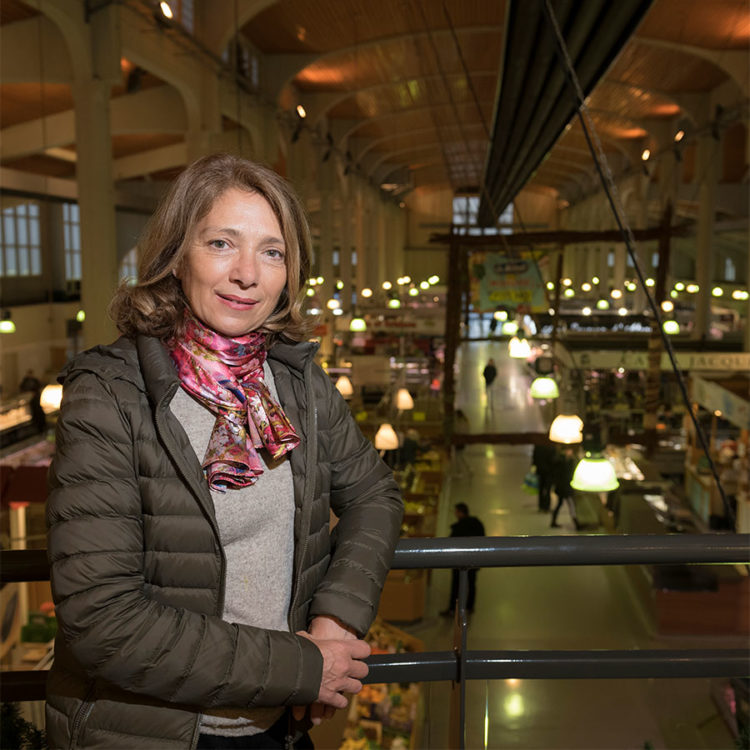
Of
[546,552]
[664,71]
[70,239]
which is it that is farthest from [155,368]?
[70,239]

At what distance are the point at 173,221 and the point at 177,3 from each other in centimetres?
1157

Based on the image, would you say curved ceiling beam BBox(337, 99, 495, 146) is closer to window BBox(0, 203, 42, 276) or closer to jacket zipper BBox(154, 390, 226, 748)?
window BBox(0, 203, 42, 276)

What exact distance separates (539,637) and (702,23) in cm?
1112

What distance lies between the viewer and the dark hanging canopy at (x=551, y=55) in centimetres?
310

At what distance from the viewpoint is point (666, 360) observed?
480 inches

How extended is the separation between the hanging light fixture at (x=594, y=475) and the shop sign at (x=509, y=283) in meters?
3.62

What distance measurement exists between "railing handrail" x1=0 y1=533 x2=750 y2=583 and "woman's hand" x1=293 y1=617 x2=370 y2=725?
0.90ft

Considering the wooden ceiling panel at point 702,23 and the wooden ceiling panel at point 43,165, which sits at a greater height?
the wooden ceiling panel at point 702,23

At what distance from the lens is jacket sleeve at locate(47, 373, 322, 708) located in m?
1.24

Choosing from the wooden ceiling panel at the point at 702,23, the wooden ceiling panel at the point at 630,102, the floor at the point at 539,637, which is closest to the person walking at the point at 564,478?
the floor at the point at 539,637

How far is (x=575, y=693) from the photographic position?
14.0 ft

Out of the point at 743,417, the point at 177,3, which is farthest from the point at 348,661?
the point at 177,3

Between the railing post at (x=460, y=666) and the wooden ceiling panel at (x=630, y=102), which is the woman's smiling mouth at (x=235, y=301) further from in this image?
the wooden ceiling panel at (x=630, y=102)

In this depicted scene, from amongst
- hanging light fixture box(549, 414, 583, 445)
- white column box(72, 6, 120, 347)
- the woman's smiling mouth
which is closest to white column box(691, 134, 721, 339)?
hanging light fixture box(549, 414, 583, 445)
